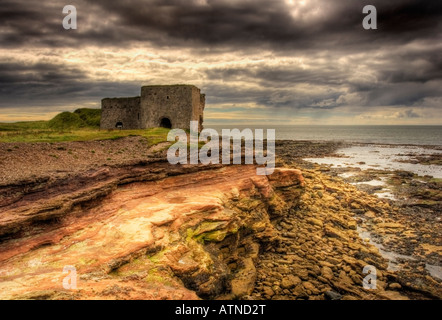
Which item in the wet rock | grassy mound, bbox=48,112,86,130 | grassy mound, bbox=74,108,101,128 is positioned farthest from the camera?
grassy mound, bbox=74,108,101,128

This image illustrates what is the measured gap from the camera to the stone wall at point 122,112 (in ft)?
146

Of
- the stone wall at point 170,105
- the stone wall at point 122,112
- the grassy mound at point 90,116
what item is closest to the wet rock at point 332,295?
the stone wall at point 170,105

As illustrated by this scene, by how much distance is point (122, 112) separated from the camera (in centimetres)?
4531

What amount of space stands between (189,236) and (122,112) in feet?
127

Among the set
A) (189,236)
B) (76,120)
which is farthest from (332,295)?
(76,120)

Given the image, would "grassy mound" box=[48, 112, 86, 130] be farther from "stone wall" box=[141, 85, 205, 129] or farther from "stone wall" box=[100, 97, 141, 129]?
"stone wall" box=[141, 85, 205, 129]

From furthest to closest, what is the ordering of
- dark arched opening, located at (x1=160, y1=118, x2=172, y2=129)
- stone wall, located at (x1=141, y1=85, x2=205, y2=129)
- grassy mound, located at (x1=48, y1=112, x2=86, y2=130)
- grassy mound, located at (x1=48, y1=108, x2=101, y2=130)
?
grassy mound, located at (x1=48, y1=108, x2=101, y2=130) < grassy mound, located at (x1=48, y1=112, x2=86, y2=130) < dark arched opening, located at (x1=160, y1=118, x2=172, y2=129) < stone wall, located at (x1=141, y1=85, x2=205, y2=129)

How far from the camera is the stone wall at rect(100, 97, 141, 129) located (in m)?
44.5

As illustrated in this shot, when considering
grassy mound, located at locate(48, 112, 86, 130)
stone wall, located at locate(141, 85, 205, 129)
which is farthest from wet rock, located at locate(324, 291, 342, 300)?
grassy mound, located at locate(48, 112, 86, 130)

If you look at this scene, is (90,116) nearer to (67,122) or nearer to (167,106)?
(67,122)

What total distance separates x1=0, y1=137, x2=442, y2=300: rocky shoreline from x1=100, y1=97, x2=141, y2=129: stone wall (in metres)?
23.3

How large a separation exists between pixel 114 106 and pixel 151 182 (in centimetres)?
3605
